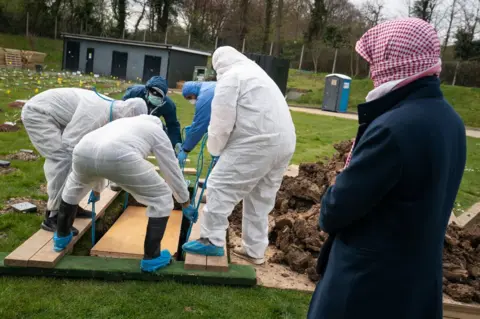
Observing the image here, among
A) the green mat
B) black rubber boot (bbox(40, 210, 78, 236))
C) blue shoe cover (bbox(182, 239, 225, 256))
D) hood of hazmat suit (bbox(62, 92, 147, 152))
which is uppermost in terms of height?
hood of hazmat suit (bbox(62, 92, 147, 152))

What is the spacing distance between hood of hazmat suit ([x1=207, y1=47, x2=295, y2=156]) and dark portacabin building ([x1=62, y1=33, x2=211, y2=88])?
22.4 meters

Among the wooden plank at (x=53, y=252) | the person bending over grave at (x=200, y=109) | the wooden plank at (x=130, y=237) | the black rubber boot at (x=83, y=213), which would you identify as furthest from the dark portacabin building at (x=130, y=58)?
the wooden plank at (x=53, y=252)

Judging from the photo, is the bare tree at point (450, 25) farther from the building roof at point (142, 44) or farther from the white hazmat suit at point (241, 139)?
the white hazmat suit at point (241, 139)

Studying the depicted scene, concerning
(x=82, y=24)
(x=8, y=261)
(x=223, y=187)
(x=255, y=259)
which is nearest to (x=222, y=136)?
(x=223, y=187)

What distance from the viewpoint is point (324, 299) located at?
1789 mm

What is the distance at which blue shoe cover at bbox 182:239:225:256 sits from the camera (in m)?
3.60

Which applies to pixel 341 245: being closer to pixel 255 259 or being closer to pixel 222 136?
pixel 222 136

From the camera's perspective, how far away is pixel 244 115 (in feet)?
11.5

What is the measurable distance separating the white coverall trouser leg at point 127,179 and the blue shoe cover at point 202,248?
1.53ft

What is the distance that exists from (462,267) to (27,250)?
11.7 ft

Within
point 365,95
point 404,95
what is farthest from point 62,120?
point 365,95

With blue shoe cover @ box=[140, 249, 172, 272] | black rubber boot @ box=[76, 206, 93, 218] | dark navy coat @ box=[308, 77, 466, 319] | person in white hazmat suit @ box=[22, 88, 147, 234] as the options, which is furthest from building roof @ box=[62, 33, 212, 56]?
dark navy coat @ box=[308, 77, 466, 319]

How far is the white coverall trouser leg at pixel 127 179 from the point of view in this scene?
3.04 meters

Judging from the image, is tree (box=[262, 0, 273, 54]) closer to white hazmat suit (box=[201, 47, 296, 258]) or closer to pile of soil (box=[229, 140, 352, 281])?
pile of soil (box=[229, 140, 352, 281])
